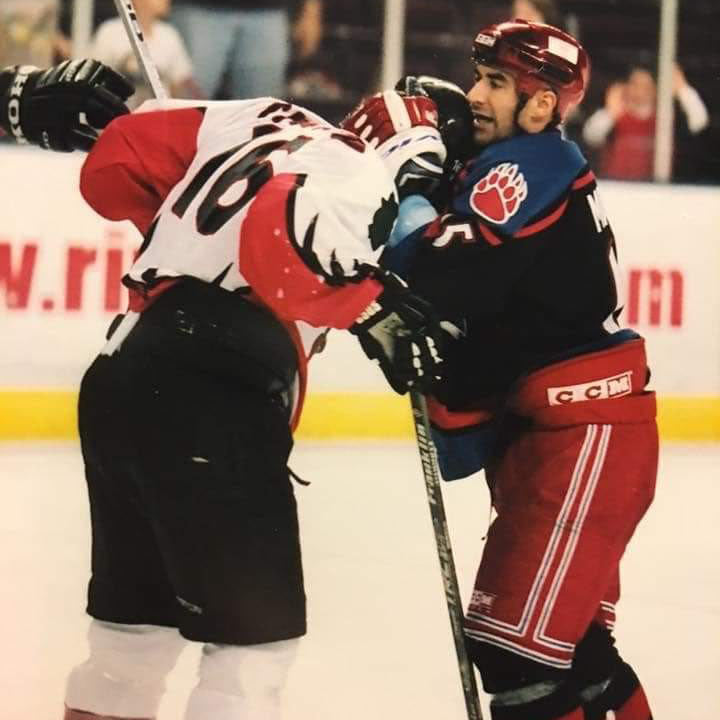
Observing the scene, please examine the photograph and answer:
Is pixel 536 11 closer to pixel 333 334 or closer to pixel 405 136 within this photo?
pixel 333 334

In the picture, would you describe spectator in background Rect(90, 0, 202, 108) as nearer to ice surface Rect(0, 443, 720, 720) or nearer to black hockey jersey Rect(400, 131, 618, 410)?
ice surface Rect(0, 443, 720, 720)

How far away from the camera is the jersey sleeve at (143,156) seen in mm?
1269

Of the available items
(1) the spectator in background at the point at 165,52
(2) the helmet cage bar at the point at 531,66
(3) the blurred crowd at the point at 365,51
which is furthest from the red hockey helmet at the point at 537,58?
(1) the spectator in background at the point at 165,52

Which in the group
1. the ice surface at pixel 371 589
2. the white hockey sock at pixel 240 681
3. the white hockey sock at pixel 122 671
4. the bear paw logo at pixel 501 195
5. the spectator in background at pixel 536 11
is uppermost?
the bear paw logo at pixel 501 195

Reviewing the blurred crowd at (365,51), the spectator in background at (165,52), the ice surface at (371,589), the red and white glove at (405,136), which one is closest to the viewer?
the red and white glove at (405,136)

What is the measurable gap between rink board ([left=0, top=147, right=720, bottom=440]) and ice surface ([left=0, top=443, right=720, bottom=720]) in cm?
15

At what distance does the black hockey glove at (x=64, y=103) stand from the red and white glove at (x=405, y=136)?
266 millimetres

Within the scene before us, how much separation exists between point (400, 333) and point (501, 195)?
0.74 feet

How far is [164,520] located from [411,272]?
1.41ft

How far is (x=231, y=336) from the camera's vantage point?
121 centimetres

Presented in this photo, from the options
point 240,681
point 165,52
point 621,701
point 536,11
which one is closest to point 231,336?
point 240,681

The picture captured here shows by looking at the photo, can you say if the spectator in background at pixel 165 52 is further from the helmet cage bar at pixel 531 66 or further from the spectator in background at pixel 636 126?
the helmet cage bar at pixel 531 66

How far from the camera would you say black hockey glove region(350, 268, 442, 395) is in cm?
124

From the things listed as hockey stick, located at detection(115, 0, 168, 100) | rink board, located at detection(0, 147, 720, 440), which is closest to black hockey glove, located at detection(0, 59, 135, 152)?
hockey stick, located at detection(115, 0, 168, 100)
